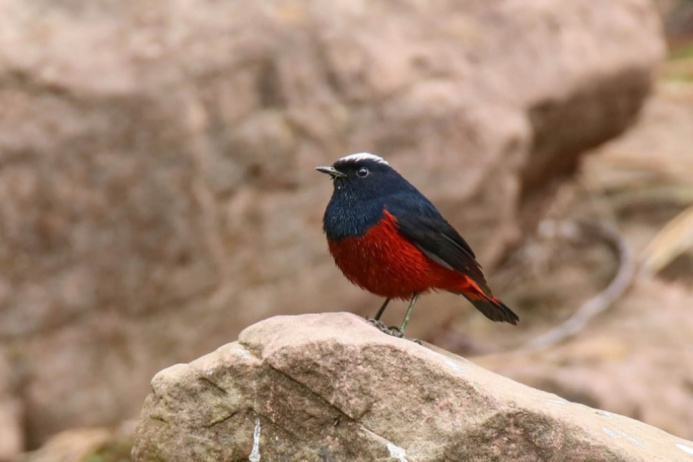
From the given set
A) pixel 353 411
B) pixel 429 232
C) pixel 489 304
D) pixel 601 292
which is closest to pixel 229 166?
pixel 489 304

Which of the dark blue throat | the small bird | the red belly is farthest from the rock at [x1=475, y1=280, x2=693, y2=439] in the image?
the dark blue throat

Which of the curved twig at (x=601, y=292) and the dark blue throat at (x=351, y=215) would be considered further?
the curved twig at (x=601, y=292)

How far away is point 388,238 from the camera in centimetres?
483

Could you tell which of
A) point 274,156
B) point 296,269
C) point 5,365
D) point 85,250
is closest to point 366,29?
point 274,156

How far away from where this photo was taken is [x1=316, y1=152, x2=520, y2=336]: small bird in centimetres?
482

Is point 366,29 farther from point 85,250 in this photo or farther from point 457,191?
point 85,250

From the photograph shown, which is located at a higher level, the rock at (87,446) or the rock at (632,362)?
the rock at (632,362)

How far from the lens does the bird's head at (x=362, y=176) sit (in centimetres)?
502

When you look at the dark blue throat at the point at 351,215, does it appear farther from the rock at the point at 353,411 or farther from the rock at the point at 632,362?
the rock at the point at 632,362

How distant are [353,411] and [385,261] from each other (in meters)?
1.13

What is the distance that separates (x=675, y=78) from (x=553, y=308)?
17.6 ft

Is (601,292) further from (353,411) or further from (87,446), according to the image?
(353,411)

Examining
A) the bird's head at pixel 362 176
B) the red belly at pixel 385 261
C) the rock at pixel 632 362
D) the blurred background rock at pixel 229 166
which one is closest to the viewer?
the red belly at pixel 385 261

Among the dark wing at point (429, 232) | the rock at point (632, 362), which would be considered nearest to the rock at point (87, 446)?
the dark wing at point (429, 232)
